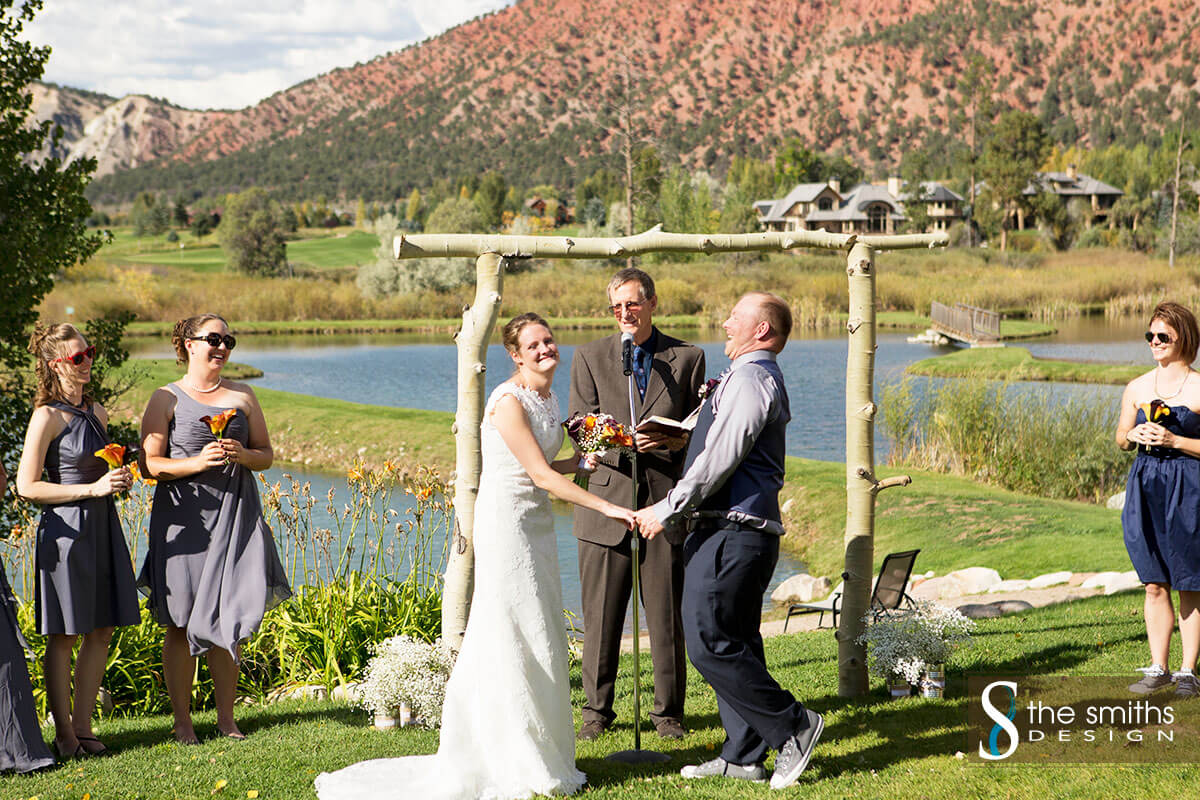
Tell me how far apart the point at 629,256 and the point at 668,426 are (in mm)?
905

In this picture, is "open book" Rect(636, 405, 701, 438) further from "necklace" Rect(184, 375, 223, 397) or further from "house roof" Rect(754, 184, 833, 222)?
"house roof" Rect(754, 184, 833, 222)

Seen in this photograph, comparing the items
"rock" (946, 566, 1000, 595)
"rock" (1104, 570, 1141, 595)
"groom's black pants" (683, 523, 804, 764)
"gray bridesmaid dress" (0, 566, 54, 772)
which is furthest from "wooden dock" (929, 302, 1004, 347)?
"gray bridesmaid dress" (0, 566, 54, 772)

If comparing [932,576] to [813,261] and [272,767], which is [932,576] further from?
[813,261]

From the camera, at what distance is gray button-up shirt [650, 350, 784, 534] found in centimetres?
432

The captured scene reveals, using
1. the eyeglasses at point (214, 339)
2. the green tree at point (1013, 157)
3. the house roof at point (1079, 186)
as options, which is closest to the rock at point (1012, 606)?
the eyeglasses at point (214, 339)

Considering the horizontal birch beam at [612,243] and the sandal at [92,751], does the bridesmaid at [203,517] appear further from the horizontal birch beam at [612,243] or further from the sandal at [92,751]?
the horizontal birch beam at [612,243]

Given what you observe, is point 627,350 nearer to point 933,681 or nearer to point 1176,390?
point 933,681

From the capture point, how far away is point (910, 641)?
5793mm

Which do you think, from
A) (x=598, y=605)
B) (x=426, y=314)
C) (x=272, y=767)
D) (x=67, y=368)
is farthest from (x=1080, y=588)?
(x=426, y=314)

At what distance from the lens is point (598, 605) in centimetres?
532

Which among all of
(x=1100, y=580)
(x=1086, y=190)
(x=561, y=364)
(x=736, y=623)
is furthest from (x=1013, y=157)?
(x=736, y=623)

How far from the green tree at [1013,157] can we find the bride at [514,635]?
74.7 meters

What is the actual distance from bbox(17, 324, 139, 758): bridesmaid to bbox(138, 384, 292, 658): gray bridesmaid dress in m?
0.21

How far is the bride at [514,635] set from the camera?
14.5ft
